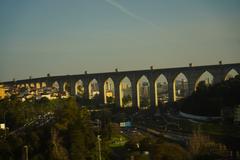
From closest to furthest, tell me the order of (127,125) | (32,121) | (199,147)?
(199,147) < (32,121) < (127,125)

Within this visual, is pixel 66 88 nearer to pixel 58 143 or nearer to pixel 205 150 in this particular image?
pixel 58 143

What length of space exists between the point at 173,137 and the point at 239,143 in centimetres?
453

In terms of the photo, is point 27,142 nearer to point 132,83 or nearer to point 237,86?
Answer: point 237,86

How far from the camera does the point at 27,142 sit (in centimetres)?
1587

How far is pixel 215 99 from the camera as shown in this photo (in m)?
26.3

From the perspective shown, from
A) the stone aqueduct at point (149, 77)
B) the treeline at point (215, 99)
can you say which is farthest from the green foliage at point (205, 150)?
the stone aqueduct at point (149, 77)

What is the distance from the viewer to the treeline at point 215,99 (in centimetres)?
2577

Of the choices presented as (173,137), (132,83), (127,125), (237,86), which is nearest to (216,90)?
(237,86)

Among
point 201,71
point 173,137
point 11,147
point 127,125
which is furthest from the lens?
point 201,71

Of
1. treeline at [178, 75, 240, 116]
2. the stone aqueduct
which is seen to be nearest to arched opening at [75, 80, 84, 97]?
the stone aqueduct

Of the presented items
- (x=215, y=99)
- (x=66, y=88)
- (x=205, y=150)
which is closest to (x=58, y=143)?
(x=205, y=150)

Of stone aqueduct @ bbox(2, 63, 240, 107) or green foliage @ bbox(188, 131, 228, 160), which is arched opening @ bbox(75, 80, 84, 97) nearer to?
stone aqueduct @ bbox(2, 63, 240, 107)

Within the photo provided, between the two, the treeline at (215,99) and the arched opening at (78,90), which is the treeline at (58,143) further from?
the arched opening at (78,90)

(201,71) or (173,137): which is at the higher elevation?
(201,71)
